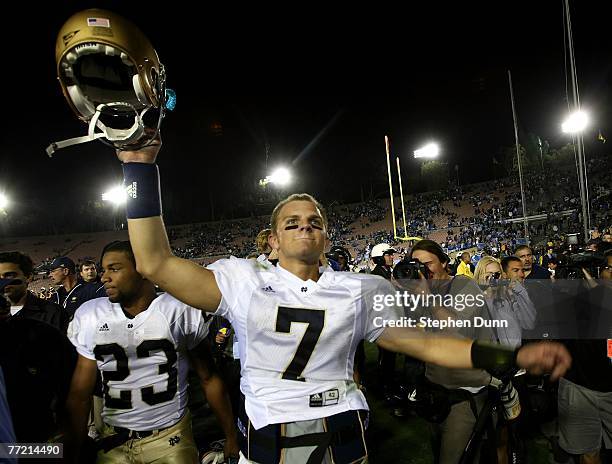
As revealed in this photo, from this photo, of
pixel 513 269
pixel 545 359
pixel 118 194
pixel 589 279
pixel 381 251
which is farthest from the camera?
pixel 381 251

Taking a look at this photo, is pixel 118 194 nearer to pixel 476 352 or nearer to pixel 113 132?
pixel 113 132

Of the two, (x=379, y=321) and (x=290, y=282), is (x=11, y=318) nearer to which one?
(x=290, y=282)

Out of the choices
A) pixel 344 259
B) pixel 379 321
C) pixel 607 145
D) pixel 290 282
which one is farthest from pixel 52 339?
pixel 607 145

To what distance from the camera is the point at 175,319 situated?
273cm

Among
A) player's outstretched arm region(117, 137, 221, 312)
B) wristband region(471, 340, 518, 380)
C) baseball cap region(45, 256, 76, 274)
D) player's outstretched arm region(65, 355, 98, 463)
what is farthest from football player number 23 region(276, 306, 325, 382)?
baseball cap region(45, 256, 76, 274)

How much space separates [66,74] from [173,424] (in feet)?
6.94

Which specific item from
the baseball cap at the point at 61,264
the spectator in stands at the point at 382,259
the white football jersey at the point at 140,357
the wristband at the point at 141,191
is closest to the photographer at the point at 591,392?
the white football jersey at the point at 140,357

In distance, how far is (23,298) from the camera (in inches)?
160

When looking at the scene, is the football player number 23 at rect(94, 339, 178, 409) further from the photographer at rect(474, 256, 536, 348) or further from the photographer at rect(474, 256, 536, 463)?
the photographer at rect(474, 256, 536, 348)

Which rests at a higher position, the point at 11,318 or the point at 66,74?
the point at 66,74

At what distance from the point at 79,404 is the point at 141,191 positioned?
1601 mm

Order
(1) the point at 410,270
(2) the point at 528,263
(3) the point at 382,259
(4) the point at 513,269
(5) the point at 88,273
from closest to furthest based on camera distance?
(1) the point at 410,270 < (4) the point at 513,269 < (2) the point at 528,263 < (5) the point at 88,273 < (3) the point at 382,259

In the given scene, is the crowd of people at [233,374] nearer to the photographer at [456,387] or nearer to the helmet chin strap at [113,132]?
the photographer at [456,387]

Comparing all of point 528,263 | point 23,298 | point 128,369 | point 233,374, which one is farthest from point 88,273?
point 528,263
